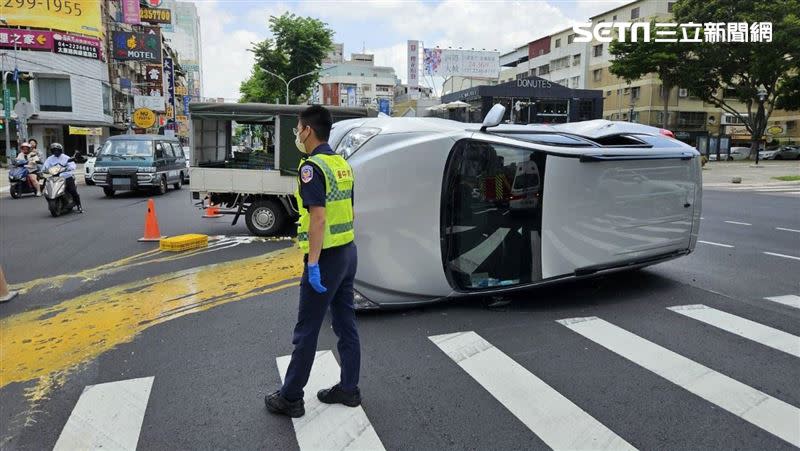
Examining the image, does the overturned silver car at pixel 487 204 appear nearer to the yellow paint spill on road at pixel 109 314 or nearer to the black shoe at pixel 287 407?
the black shoe at pixel 287 407

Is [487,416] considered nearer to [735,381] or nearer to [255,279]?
[735,381]

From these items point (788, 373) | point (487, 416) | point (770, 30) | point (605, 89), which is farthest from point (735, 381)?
point (605, 89)

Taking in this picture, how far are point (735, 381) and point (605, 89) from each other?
62.6 metres

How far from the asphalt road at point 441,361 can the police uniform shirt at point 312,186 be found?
137 cm

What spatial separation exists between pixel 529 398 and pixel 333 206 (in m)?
1.85

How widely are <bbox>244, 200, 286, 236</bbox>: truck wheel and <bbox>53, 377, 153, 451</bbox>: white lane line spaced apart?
256 inches

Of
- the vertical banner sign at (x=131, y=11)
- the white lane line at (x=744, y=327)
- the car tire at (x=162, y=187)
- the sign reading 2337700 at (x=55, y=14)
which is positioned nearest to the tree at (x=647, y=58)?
the car tire at (x=162, y=187)

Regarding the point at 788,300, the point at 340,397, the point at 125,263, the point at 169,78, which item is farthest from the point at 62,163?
the point at 169,78

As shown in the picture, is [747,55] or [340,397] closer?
[340,397]

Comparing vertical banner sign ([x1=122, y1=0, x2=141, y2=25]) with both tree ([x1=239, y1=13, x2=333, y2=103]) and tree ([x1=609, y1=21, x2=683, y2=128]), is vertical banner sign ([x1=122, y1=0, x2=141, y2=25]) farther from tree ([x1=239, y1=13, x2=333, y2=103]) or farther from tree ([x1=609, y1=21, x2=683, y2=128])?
tree ([x1=609, y1=21, x2=683, y2=128])

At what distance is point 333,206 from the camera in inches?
135

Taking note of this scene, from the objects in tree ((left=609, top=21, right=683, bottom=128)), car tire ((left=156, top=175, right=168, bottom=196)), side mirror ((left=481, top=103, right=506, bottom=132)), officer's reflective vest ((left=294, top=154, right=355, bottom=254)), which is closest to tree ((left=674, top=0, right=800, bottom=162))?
tree ((left=609, top=21, right=683, bottom=128))

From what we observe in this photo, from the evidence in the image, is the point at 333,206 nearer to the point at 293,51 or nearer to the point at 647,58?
the point at 647,58

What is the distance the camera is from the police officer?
3.31m
